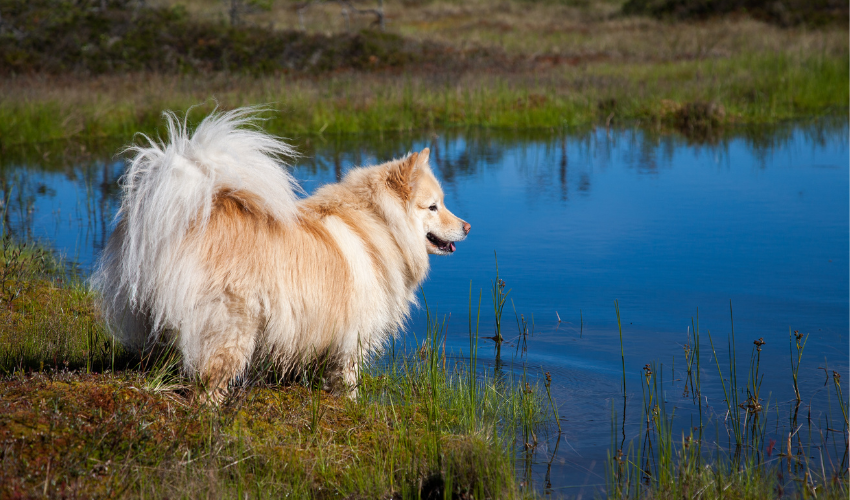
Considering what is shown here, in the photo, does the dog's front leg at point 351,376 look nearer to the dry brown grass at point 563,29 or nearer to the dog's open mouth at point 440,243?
the dog's open mouth at point 440,243

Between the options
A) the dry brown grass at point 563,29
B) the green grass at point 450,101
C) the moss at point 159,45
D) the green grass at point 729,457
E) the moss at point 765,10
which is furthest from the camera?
the moss at point 765,10

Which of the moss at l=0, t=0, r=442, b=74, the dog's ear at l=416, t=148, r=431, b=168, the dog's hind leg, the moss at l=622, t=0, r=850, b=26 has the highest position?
the moss at l=622, t=0, r=850, b=26

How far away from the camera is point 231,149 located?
3.42m

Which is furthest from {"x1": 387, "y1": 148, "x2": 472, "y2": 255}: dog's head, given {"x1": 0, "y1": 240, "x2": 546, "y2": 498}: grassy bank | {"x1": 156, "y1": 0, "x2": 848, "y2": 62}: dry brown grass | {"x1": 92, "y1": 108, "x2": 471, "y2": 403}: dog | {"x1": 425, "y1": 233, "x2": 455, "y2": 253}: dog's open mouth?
{"x1": 156, "y1": 0, "x2": 848, "y2": 62}: dry brown grass

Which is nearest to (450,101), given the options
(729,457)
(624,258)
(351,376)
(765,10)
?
(624,258)

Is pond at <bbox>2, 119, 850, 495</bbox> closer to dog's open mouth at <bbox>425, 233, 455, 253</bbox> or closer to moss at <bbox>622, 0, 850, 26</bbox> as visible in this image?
dog's open mouth at <bbox>425, 233, 455, 253</bbox>

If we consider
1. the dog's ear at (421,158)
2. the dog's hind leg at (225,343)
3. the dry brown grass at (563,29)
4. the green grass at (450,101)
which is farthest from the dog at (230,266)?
the dry brown grass at (563,29)

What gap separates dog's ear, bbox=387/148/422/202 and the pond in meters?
1.23

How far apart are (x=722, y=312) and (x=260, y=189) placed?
3.93m

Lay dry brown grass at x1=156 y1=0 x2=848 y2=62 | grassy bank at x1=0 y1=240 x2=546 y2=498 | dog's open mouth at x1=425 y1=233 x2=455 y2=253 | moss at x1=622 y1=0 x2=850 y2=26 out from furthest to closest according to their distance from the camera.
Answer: moss at x1=622 y1=0 x2=850 y2=26, dry brown grass at x1=156 y1=0 x2=848 y2=62, dog's open mouth at x1=425 y1=233 x2=455 y2=253, grassy bank at x1=0 y1=240 x2=546 y2=498

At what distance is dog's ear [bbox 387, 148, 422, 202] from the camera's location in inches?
160

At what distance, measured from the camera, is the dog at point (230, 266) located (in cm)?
319

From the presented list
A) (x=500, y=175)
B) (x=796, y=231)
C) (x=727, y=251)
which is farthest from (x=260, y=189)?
(x=500, y=175)

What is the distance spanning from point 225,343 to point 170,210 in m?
0.64
